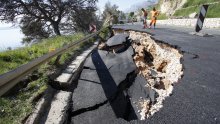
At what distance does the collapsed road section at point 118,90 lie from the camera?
348 centimetres

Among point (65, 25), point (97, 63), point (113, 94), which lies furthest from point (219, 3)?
point (113, 94)

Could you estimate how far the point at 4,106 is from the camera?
3787 mm

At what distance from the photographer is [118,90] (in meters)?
4.48

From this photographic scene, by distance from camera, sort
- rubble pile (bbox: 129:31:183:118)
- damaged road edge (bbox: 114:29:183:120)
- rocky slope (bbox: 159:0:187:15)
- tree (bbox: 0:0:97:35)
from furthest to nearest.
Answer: rocky slope (bbox: 159:0:187:15), tree (bbox: 0:0:97:35), rubble pile (bbox: 129:31:183:118), damaged road edge (bbox: 114:29:183:120)

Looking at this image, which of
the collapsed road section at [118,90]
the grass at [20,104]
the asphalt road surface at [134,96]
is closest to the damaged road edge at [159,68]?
the collapsed road section at [118,90]

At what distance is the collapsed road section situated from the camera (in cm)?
348

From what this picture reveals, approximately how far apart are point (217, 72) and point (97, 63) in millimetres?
2970

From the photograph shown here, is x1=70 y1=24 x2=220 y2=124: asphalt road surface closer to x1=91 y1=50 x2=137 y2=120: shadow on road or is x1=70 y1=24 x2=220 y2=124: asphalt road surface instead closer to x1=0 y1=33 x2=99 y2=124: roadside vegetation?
x1=91 y1=50 x2=137 y2=120: shadow on road

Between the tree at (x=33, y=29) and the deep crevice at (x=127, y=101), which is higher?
the deep crevice at (x=127, y=101)

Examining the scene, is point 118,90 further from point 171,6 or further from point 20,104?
point 171,6

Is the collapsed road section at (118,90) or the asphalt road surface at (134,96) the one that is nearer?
the asphalt road surface at (134,96)

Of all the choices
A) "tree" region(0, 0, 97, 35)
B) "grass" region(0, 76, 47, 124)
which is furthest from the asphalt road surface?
"tree" region(0, 0, 97, 35)

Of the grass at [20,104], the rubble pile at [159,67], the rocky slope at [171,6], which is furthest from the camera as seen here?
the rocky slope at [171,6]

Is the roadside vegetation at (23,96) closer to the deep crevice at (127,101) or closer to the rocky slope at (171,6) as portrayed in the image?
the deep crevice at (127,101)
